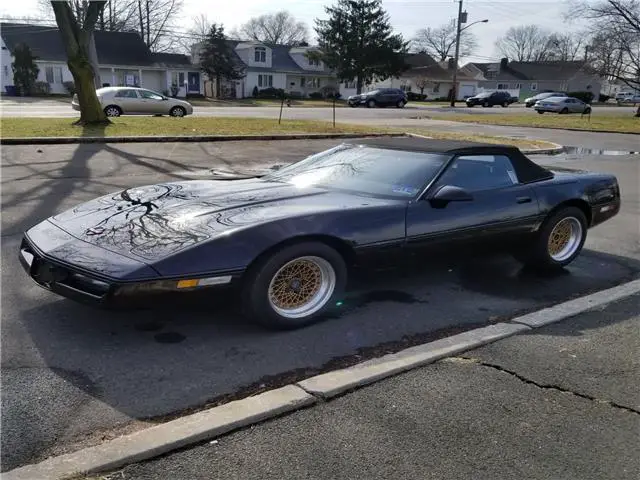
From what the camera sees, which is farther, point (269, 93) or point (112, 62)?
point (269, 93)

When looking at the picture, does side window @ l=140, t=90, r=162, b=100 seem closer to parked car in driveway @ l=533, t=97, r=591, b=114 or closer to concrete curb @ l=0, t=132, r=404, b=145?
concrete curb @ l=0, t=132, r=404, b=145

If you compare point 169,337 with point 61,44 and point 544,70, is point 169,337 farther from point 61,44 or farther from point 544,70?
point 544,70

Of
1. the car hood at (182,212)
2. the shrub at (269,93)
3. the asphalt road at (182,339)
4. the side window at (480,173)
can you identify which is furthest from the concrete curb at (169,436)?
the shrub at (269,93)

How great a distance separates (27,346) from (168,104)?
2248cm

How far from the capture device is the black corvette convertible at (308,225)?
11.2 feet

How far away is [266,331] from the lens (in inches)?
149

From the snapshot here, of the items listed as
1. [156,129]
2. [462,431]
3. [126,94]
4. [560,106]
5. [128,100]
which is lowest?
[462,431]

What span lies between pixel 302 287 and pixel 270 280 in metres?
0.36

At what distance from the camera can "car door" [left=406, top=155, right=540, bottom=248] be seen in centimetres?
438

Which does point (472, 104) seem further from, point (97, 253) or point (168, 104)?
point (97, 253)

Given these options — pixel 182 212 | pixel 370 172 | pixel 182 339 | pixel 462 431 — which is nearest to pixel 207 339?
pixel 182 339

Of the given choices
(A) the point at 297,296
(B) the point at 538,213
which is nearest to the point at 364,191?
(A) the point at 297,296

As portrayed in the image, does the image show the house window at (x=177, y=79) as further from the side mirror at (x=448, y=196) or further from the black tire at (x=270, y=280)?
the black tire at (x=270, y=280)

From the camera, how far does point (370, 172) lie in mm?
4805
